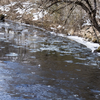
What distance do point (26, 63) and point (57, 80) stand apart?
3.10 m

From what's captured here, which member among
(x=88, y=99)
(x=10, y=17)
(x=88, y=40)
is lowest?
(x=88, y=99)

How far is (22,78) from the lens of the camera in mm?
8078

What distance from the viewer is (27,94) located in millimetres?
6441

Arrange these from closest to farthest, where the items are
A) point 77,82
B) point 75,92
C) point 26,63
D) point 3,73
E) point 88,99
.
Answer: point 88,99 → point 75,92 → point 77,82 → point 3,73 → point 26,63

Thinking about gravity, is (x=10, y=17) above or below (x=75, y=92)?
above

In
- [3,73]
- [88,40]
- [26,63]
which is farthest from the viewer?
[88,40]

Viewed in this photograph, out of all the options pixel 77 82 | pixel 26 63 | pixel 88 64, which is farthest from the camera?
pixel 88 64

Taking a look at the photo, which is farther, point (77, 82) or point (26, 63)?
point (26, 63)

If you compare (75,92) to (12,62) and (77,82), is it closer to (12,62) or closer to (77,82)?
(77,82)

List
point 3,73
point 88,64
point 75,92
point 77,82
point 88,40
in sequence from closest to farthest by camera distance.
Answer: point 75,92
point 77,82
point 3,73
point 88,64
point 88,40

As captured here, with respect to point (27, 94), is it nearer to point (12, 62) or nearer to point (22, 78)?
point (22, 78)

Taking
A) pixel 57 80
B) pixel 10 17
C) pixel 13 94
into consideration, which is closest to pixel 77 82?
pixel 57 80

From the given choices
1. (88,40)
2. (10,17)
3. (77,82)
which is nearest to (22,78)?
(77,82)

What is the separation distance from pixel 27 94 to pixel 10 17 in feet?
134
